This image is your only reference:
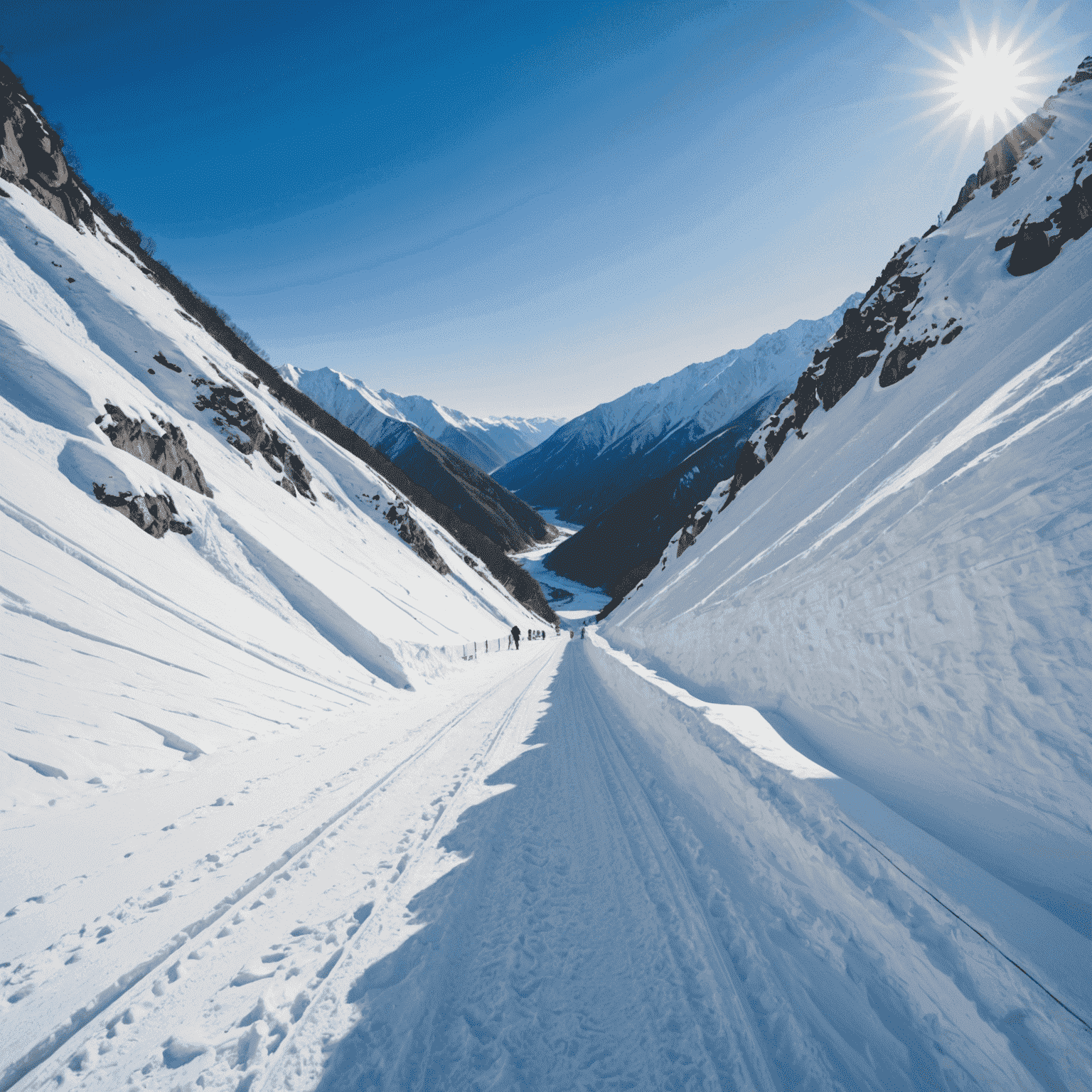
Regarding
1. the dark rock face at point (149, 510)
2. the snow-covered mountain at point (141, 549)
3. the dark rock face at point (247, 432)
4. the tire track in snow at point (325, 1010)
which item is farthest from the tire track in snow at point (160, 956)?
the dark rock face at point (247, 432)

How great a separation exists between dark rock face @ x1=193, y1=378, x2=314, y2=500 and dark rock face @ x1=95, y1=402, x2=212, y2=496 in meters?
8.53

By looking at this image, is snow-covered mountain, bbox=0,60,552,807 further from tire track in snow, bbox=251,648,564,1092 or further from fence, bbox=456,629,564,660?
tire track in snow, bbox=251,648,564,1092

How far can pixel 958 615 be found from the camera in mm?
4863

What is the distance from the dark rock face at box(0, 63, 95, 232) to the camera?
77.6 feet

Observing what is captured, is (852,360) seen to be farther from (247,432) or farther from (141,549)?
(141,549)

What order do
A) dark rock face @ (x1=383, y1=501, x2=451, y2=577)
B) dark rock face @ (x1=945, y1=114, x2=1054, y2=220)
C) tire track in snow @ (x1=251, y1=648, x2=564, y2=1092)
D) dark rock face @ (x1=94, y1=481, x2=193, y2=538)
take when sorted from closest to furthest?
tire track in snow @ (x1=251, y1=648, x2=564, y2=1092), dark rock face @ (x1=94, y1=481, x2=193, y2=538), dark rock face @ (x1=945, y1=114, x2=1054, y2=220), dark rock face @ (x1=383, y1=501, x2=451, y2=577)

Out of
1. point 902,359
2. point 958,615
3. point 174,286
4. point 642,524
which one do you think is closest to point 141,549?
point 958,615

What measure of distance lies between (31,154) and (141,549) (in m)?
30.7

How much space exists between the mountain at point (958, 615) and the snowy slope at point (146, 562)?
8.77 meters

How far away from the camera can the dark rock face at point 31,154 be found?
2366 centimetres

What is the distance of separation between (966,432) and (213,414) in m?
30.2

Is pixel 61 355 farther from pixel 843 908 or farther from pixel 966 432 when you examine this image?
pixel 966 432

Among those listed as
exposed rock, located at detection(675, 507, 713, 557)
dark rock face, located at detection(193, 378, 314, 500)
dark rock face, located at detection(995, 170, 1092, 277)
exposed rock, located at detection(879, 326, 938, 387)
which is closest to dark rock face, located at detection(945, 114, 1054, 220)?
dark rock face, located at detection(995, 170, 1092, 277)

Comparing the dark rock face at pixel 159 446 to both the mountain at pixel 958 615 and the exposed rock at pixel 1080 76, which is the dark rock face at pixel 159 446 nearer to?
the mountain at pixel 958 615
